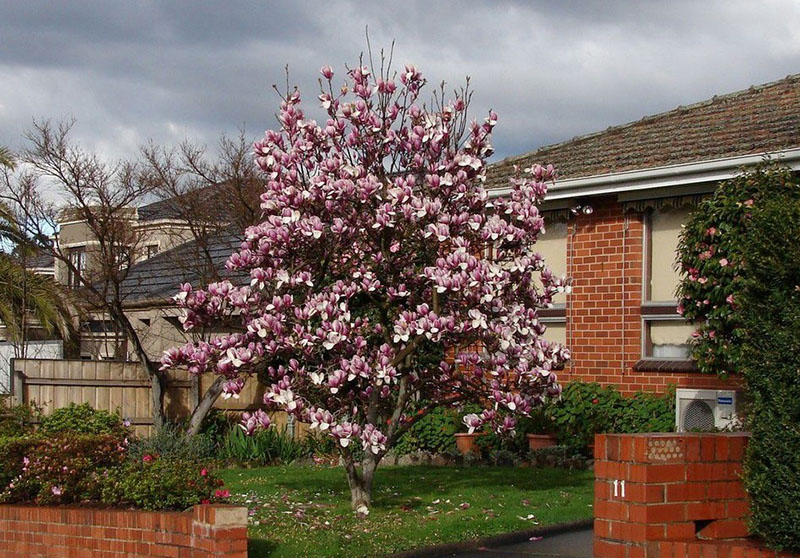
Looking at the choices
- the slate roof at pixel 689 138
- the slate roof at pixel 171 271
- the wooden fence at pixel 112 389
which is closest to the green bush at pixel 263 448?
the wooden fence at pixel 112 389

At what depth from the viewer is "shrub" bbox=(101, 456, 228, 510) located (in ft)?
30.0

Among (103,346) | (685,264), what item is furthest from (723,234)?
(103,346)

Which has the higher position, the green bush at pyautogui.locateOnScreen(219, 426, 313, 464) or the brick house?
the brick house

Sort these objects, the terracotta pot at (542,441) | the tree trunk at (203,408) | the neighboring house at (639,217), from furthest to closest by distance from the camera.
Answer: the tree trunk at (203,408), the terracotta pot at (542,441), the neighboring house at (639,217)

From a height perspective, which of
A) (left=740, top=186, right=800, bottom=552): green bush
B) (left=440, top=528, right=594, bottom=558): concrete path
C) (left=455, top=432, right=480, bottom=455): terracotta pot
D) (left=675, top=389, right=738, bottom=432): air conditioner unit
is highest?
(left=740, top=186, right=800, bottom=552): green bush

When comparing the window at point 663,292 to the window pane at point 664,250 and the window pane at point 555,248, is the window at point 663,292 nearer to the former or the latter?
the window pane at point 664,250

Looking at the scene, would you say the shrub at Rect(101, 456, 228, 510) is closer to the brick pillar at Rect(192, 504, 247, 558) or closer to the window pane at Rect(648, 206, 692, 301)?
the brick pillar at Rect(192, 504, 247, 558)

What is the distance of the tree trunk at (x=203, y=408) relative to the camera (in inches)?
696

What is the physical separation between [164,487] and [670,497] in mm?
4754

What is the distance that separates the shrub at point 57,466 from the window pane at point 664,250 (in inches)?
322

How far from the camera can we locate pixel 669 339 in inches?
613

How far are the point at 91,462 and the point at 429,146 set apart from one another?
4423 millimetres

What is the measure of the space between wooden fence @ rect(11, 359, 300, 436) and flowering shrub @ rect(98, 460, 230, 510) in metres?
8.50

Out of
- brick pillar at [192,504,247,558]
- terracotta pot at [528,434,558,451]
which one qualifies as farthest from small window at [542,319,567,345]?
brick pillar at [192,504,247,558]
